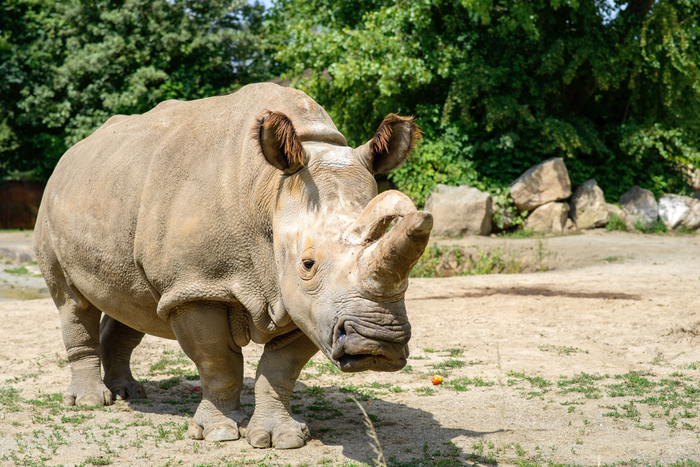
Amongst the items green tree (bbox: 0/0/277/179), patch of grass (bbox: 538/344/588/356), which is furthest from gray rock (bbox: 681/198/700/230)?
green tree (bbox: 0/0/277/179)

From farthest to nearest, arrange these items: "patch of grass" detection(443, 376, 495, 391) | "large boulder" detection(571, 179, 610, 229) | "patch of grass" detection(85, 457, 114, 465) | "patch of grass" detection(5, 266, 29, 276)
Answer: "large boulder" detection(571, 179, 610, 229), "patch of grass" detection(5, 266, 29, 276), "patch of grass" detection(443, 376, 495, 391), "patch of grass" detection(85, 457, 114, 465)

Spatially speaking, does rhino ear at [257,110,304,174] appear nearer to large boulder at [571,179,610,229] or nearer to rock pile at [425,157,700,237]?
rock pile at [425,157,700,237]

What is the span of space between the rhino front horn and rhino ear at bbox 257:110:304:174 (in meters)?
0.78

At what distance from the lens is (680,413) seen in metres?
4.54

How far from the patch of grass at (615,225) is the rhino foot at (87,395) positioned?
1268 cm

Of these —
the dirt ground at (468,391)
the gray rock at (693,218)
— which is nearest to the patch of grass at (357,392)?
the dirt ground at (468,391)

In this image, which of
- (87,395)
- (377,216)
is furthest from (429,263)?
(377,216)

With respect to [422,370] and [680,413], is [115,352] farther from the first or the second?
[680,413]

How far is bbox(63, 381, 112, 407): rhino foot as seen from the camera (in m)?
5.20

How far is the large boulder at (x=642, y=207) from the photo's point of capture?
15.7 m

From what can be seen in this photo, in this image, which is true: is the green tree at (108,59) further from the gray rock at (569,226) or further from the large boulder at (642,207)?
the large boulder at (642,207)

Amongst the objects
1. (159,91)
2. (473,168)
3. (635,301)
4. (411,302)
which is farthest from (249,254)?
(159,91)

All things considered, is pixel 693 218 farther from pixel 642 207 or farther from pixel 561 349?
pixel 561 349

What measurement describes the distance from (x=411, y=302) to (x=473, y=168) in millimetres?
8608
